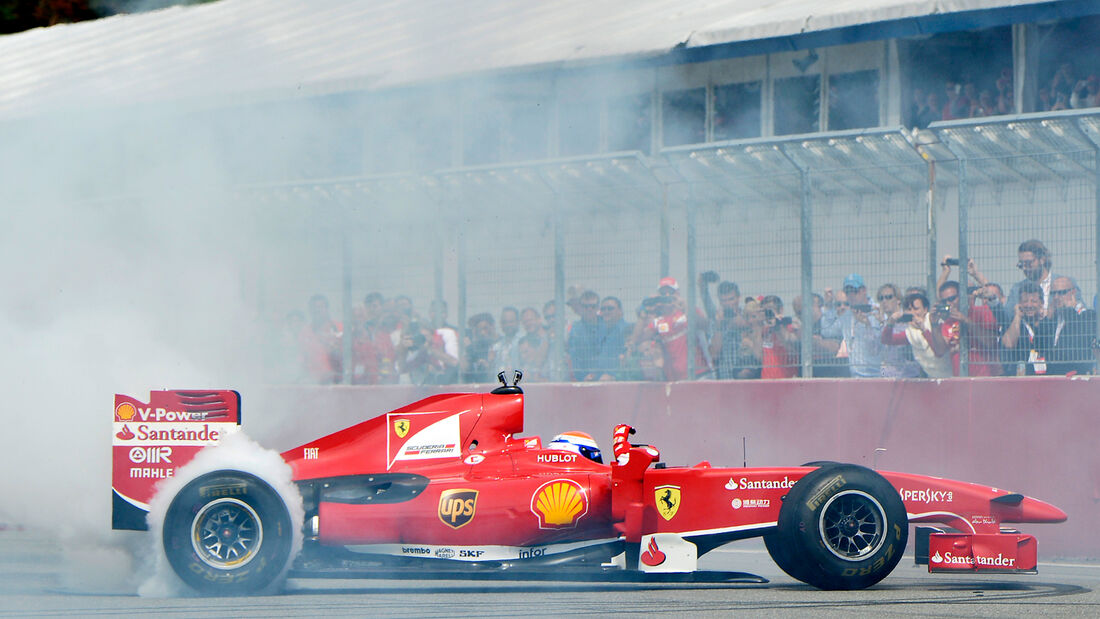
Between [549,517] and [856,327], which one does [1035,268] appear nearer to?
[856,327]

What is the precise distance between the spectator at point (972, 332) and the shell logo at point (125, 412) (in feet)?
18.2

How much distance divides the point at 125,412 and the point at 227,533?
0.92 m

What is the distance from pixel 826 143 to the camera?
9.81m

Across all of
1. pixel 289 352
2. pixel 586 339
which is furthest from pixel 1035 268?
pixel 289 352

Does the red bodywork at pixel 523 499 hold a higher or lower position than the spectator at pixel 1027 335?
lower

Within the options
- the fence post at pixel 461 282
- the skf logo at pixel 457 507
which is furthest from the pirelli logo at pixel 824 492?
the fence post at pixel 461 282

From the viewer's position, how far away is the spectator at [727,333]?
10289 millimetres

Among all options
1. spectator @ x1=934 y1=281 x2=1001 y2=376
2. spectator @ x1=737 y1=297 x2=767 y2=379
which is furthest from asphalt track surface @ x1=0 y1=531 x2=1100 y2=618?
spectator @ x1=737 y1=297 x2=767 y2=379

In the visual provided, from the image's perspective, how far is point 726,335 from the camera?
34.0 feet

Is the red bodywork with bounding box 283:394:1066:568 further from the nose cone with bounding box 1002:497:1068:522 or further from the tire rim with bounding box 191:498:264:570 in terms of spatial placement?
the tire rim with bounding box 191:498:264:570

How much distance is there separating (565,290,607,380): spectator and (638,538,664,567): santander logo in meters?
4.01

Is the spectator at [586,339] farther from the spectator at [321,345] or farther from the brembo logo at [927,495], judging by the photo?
the brembo logo at [927,495]

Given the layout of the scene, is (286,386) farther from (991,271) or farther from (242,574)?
(991,271)

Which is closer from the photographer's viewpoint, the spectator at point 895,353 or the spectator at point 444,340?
the spectator at point 895,353
